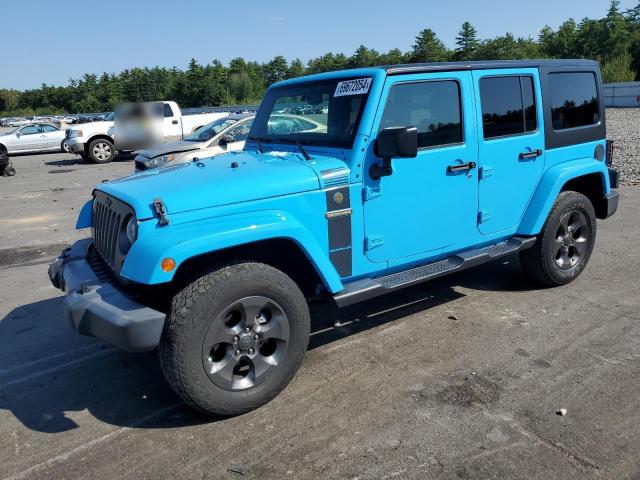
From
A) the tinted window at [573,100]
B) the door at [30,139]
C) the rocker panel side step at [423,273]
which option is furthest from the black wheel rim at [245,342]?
the door at [30,139]

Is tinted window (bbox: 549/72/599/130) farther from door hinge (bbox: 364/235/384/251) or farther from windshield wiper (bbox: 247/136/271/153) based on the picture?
windshield wiper (bbox: 247/136/271/153)

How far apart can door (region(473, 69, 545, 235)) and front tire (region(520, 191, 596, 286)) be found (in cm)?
36

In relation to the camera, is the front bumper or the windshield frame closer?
the front bumper

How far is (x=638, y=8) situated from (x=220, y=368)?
3731 inches

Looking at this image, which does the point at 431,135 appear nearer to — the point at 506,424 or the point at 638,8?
the point at 506,424

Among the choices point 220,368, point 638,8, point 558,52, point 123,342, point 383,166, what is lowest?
point 220,368

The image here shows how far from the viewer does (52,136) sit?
2270cm

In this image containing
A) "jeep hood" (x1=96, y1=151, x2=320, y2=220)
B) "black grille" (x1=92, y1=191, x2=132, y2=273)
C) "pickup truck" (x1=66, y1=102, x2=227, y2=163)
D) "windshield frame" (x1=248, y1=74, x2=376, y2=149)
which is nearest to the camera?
"jeep hood" (x1=96, y1=151, x2=320, y2=220)

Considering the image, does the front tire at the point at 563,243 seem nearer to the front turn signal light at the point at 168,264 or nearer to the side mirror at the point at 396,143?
the side mirror at the point at 396,143

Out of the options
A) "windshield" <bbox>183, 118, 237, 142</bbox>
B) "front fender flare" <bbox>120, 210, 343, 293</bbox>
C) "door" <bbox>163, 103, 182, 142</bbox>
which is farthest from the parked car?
"front fender flare" <bbox>120, 210, 343, 293</bbox>

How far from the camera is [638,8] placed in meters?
77.7

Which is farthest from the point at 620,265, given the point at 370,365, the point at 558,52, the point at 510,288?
the point at 558,52

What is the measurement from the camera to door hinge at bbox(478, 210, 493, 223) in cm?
434

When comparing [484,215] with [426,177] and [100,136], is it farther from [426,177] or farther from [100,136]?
[100,136]
